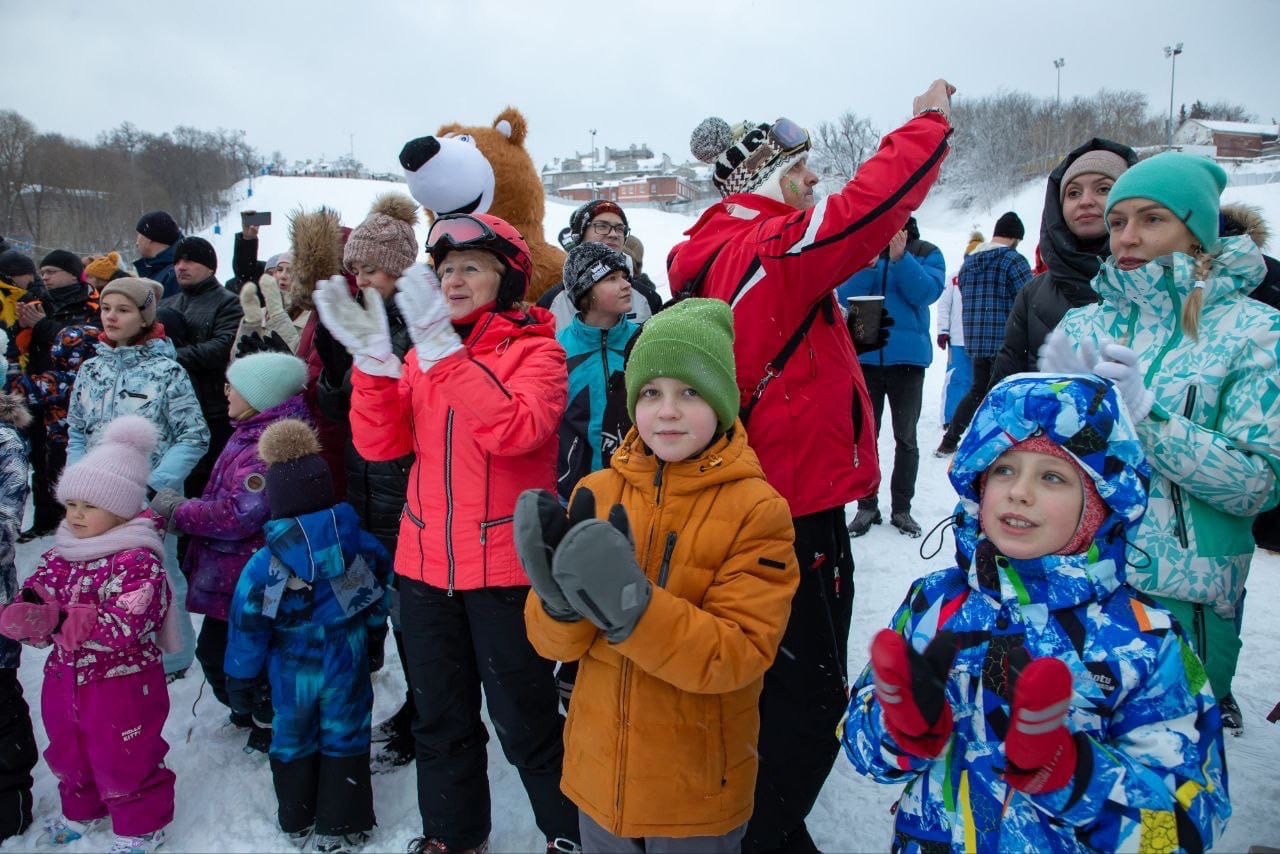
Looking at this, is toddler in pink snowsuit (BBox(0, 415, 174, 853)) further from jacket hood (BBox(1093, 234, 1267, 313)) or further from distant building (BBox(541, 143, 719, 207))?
distant building (BBox(541, 143, 719, 207))

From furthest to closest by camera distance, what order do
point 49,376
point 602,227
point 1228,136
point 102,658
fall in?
point 1228,136
point 49,376
point 602,227
point 102,658

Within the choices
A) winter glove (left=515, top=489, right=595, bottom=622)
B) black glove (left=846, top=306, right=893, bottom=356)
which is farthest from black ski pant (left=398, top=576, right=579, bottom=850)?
→ black glove (left=846, top=306, right=893, bottom=356)

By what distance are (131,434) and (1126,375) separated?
334 centimetres

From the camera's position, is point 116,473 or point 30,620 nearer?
point 30,620

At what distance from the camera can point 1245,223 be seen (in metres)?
3.05

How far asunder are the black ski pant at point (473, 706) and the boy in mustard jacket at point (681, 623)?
20.0 inches

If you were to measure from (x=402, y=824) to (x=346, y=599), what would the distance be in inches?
34.1

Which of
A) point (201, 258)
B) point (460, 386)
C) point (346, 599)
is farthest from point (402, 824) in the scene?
point (201, 258)

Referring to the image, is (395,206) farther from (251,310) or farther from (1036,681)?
(1036,681)

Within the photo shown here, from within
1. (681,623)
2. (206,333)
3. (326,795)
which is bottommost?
(326,795)

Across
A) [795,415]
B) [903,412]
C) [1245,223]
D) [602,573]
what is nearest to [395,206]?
[795,415]

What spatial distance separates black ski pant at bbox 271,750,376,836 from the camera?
8.46 feet

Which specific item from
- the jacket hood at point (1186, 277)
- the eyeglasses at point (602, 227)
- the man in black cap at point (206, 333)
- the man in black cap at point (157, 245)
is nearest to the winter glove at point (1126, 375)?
the jacket hood at point (1186, 277)

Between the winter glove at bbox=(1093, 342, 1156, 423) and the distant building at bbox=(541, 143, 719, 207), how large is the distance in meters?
59.4
